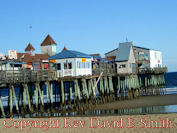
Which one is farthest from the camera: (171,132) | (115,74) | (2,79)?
(115,74)

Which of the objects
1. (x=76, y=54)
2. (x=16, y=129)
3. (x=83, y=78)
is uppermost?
(x=76, y=54)

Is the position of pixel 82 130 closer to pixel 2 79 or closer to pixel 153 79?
pixel 2 79

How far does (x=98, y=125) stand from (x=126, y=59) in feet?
94.8

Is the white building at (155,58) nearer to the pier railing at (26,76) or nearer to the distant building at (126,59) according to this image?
the distant building at (126,59)

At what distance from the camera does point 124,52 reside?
161 ft

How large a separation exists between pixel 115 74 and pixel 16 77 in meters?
20.0

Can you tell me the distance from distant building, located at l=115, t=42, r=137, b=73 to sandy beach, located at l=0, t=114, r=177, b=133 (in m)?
26.0

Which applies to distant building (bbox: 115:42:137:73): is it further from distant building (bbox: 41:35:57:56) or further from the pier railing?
distant building (bbox: 41:35:57:56)

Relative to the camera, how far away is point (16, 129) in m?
20.0

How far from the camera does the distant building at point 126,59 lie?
4778 centimetres

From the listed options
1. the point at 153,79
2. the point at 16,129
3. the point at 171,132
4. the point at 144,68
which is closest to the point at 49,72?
the point at 16,129

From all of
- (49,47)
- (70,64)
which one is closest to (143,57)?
(49,47)

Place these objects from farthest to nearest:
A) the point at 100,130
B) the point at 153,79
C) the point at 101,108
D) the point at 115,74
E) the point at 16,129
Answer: the point at 153,79 < the point at 115,74 < the point at 101,108 < the point at 16,129 < the point at 100,130

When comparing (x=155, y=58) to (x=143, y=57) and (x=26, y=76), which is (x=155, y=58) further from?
(x=26, y=76)
